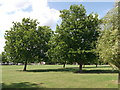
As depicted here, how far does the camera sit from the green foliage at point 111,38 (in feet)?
55.7

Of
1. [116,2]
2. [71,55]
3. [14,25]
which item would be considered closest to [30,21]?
[14,25]

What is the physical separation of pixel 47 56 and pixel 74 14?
48.5 feet

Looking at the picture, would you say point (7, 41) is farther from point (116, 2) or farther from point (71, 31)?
point (116, 2)

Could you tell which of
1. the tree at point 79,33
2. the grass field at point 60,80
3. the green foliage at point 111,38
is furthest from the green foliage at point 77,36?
the green foliage at point 111,38

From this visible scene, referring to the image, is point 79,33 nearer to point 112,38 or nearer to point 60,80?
point 60,80

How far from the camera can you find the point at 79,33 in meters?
35.2

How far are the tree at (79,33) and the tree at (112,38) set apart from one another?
1521 cm

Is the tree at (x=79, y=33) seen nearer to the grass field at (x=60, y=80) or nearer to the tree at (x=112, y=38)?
the grass field at (x=60, y=80)

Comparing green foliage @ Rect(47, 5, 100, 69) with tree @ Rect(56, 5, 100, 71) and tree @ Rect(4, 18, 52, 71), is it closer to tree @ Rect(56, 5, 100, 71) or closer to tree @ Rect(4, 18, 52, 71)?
tree @ Rect(56, 5, 100, 71)

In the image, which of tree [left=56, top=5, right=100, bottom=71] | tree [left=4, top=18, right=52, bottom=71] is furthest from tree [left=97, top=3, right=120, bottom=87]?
tree [left=4, top=18, right=52, bottom=71]

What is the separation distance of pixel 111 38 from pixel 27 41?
93.9ft

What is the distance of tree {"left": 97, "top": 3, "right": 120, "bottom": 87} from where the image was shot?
55.8ft

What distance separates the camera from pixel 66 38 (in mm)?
35500

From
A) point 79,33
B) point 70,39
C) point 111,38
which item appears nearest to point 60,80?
point 111,38
